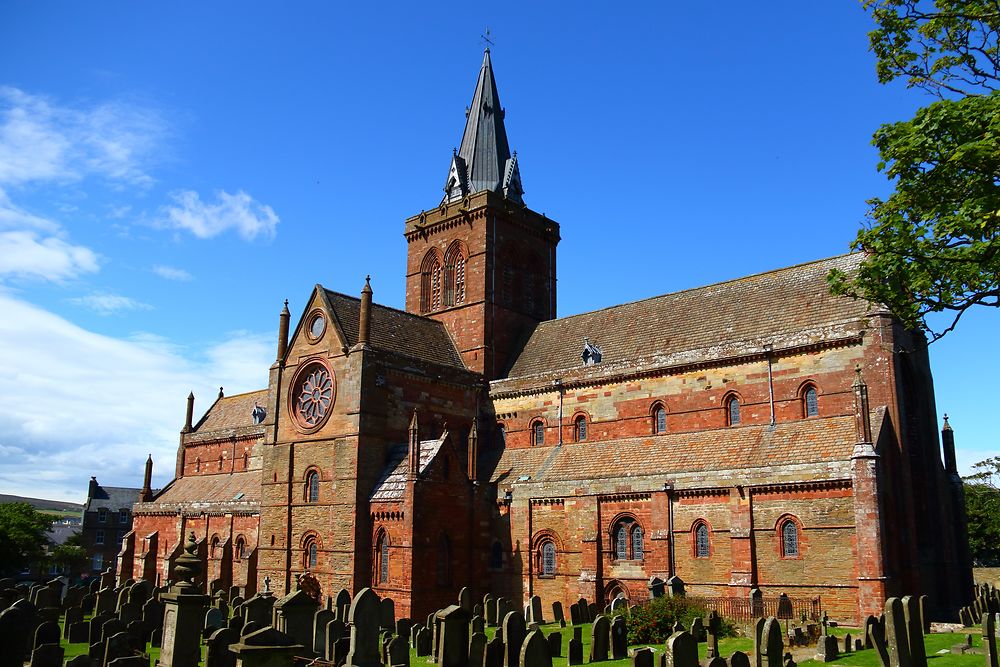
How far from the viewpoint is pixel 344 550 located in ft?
112

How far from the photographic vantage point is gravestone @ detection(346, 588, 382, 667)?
16.1m

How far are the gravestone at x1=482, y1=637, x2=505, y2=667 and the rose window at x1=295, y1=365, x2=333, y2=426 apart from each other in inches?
801

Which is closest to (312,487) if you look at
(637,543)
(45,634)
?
(637,543)

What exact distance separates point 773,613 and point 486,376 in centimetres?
1970

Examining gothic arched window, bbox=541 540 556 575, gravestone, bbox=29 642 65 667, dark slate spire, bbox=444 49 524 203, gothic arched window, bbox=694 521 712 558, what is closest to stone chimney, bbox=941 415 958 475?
gothic arched window, bbox=694 521 712 558

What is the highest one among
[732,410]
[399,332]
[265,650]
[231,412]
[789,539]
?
[399,332]

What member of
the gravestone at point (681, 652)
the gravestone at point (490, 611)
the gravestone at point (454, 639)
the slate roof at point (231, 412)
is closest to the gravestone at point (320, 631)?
the gravestone at point (454, 639)

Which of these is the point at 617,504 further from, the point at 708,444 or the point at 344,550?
the point at 344,550

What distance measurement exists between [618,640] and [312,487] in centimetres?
1936

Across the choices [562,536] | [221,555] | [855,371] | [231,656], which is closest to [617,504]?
[562,536]

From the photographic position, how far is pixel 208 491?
4925cm

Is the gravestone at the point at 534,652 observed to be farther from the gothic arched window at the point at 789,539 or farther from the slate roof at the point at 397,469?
the slate roof at the point at 397,469

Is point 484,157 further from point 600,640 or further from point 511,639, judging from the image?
point 511,639

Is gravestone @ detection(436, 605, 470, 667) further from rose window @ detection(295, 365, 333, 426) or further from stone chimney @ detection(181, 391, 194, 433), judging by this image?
stone chimney @ detection(181, 391, 194, 433)
